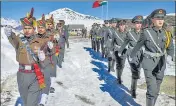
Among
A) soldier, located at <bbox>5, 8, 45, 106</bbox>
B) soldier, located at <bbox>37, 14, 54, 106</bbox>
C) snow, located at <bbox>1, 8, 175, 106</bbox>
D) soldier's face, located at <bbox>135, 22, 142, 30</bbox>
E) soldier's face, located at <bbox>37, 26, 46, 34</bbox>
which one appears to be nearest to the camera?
soldier, located at <bbox>5, 8, 45, 106</bbox>

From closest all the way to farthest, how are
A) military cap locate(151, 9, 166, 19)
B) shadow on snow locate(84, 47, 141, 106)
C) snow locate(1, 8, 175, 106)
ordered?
military cap locate(151, 9, 166, 19) → snow locate(1, 8, 175, 106) → shadow on snow locate(84, 47, 141, 106)

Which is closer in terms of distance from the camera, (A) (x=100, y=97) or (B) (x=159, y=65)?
(B) (x=159, y=65)

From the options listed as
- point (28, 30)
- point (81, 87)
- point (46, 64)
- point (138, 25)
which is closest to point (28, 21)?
point (28, 30)

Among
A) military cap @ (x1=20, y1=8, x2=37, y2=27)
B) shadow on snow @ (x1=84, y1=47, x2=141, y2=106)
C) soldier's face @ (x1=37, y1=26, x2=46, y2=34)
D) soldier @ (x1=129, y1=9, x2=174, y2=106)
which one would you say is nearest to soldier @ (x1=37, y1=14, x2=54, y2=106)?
soldier's face @ (x1=37, y1=26, x2=46, y2=34)

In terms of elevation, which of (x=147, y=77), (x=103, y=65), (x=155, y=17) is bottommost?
(x=103, y=65)

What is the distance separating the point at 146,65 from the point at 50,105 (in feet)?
8.97

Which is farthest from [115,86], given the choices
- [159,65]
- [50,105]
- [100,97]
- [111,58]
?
[159,65]

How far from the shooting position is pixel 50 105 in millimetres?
9375

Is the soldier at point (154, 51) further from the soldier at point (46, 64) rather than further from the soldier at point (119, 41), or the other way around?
the soldier at point (119, 41)

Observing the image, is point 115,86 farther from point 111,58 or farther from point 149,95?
point 149,95

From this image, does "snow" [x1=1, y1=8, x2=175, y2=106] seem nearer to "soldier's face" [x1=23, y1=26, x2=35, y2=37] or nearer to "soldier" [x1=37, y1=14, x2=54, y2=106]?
"soldier's face" [x1=23, y1=26, x2=35, y2=37]

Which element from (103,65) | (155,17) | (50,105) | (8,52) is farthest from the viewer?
(103,65)

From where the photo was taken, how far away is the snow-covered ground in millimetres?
10094

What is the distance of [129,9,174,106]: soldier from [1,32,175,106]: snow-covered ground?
187 cm
